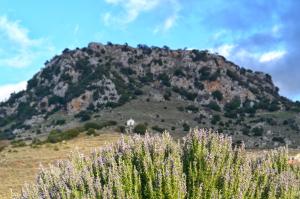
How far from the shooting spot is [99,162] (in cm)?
1070

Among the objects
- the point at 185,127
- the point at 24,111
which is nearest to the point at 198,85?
the point at 185,127

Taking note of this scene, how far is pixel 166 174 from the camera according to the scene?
29.0 ft

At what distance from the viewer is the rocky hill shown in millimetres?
92062

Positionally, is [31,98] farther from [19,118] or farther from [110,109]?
[110,109]

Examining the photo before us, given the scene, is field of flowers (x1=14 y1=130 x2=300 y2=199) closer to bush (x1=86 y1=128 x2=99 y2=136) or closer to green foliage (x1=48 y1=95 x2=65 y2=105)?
bush (x1=86 y1=128 x2=99 y2=136)

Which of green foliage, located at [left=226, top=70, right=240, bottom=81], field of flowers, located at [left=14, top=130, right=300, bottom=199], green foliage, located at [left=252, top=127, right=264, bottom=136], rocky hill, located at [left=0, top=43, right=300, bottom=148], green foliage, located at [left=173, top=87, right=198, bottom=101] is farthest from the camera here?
green foliage, located at [left=226, top=70, right=240, bottom=81]

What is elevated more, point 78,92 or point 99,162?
point 78,92

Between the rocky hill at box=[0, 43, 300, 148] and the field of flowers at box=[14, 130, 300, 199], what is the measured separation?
69151 millimetres

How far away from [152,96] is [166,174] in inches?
3792

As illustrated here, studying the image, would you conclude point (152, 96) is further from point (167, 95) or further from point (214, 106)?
point (214, 106)

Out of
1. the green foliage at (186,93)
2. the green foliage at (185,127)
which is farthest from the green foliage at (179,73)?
the green foliage at (185,127)

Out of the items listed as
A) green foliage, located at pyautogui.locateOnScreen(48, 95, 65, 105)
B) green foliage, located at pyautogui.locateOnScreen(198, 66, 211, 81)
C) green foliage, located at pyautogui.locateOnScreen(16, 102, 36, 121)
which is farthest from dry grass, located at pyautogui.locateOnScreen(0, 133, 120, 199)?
green foliage, located at pyautogui.locateOnScreen(198, 66, 211, 81)

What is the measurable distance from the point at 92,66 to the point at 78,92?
11944mm

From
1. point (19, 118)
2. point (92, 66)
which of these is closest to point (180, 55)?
point (92, 66)
